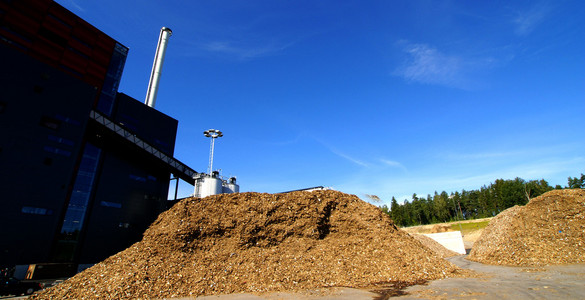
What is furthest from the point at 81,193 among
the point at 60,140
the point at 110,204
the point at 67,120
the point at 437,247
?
the point at 437,247

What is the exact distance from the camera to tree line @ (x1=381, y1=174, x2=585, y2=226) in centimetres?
7900

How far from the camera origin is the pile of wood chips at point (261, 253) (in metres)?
11.6

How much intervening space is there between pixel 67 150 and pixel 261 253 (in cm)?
2590

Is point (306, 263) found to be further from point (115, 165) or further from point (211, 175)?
point (115, 165)

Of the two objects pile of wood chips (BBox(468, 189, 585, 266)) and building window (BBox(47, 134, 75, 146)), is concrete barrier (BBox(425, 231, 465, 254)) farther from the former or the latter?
building window (BBox(47, 134, 75, 146))

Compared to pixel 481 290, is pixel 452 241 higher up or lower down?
higher up

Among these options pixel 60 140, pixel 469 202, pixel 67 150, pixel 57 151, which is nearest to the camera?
pixel 57 151

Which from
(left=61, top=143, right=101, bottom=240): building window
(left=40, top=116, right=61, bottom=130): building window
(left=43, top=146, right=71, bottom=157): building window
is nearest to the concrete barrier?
(left=61, top=143, right=101, bottom=240): building window

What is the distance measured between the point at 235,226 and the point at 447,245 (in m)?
29.4

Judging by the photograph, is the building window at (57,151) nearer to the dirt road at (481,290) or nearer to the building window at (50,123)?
the building window at (50,123)

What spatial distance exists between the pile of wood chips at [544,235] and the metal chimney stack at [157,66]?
172ft

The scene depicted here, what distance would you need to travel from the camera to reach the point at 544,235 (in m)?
17.5

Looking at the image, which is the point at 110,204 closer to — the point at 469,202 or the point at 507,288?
the point at 507,288

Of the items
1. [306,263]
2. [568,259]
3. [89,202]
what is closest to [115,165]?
[89,202]
